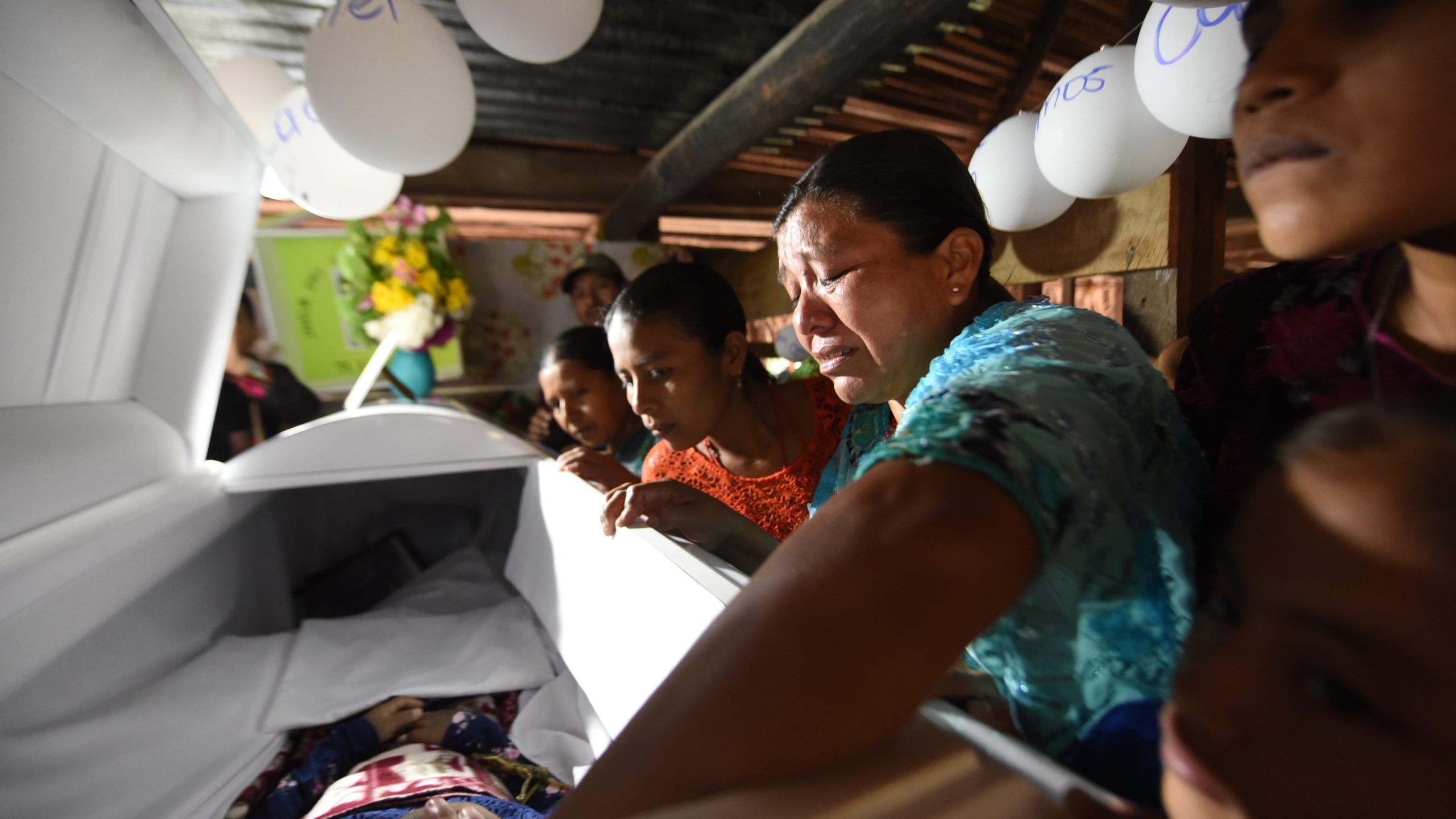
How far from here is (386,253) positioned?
2.55 metres

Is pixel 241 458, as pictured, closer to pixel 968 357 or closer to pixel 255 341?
pixel 255 341

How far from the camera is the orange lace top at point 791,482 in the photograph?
1359mm

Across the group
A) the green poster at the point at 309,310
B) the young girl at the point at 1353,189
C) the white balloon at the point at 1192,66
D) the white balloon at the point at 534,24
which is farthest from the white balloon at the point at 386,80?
the young girl at the point at 1353,189

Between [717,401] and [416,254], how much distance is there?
1801 millimetres

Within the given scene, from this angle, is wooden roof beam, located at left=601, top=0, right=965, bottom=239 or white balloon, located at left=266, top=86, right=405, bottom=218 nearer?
wooden roof beam, located at left=601, top=0, right=965, bottom=239

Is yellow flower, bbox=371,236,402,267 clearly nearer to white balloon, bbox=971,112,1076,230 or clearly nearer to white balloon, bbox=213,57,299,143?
white balloon, bbox=213,57,299,143

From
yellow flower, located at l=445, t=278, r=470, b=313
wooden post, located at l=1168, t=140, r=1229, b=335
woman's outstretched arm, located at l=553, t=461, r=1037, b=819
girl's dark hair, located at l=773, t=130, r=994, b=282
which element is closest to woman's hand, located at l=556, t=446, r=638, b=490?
girl's dark hair, located at l=773, t=130, r=994, b=282

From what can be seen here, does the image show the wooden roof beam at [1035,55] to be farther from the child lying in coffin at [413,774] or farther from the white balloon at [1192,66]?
the child lying in coffin at [413,774]

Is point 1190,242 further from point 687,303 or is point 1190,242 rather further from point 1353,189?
point 1353,189

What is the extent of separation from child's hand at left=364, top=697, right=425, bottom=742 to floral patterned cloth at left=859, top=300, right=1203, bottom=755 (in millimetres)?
1203

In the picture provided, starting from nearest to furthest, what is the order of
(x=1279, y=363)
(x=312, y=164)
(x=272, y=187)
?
(x=1279, y=363) → (x=312, y=164) → (x=272, y=187)

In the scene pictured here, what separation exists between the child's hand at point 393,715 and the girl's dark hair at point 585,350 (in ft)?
3.12

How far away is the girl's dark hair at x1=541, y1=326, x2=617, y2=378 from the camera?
6.26ft

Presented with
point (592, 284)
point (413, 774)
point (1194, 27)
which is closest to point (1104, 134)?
point (1194, 27)
